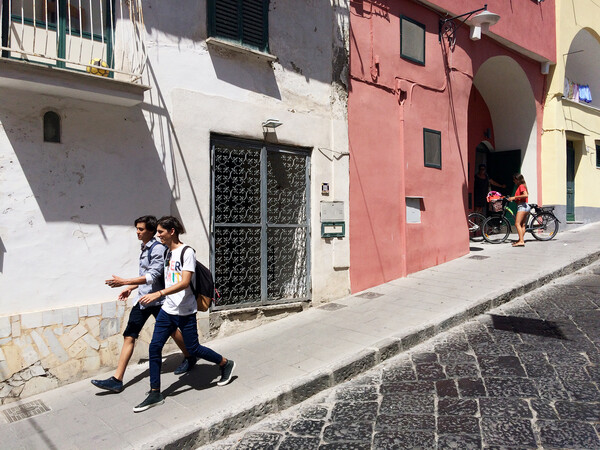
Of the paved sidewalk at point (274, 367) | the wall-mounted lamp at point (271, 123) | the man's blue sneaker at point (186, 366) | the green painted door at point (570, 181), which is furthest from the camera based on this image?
the green painted door at point (570, 181)

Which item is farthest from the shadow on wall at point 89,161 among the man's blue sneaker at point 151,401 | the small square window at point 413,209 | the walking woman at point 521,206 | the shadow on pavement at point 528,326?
the walking woman at point 521,206

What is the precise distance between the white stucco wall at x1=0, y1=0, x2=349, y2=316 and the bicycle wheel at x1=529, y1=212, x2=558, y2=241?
20.8ft

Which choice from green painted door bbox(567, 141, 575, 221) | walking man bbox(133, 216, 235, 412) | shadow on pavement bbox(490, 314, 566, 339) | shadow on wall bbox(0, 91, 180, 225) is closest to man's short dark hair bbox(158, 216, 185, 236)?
walking man bbox(133, 216, 235, 412)

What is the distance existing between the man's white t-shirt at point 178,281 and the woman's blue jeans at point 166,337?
Answer: 0.20 ft

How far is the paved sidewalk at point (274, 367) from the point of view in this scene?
3.88 metres

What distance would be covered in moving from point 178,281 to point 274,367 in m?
1.46

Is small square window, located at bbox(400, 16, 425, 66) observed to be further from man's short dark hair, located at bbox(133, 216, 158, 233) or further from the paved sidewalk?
man's short dark hair, located at bbox(133, 216, 158, 233)

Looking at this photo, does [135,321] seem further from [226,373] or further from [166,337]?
[226,373]

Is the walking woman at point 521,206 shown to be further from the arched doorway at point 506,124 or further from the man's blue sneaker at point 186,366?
the man's blue sneaker at point 186,366

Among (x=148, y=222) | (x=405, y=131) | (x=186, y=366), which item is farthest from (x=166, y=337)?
(x=405, y=131)

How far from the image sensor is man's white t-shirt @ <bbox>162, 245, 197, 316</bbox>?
14.1 feet

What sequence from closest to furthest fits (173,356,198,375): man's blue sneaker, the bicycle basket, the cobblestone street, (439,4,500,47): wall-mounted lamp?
the cobblestone street → (173,356,198,375): man's blue sneaker → (439,4,500,47): wall-mounted lamp → the bicycle basket

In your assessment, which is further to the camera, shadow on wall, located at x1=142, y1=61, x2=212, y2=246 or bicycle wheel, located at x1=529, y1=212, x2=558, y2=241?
bicycle wheel, located at x1=529, y1=212, x2=558, y2=241

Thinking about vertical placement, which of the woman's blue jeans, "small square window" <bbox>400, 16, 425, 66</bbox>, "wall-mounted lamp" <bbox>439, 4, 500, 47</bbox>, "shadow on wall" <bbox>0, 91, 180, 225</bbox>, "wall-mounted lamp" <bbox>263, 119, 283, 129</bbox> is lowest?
the woman's blue jeans
